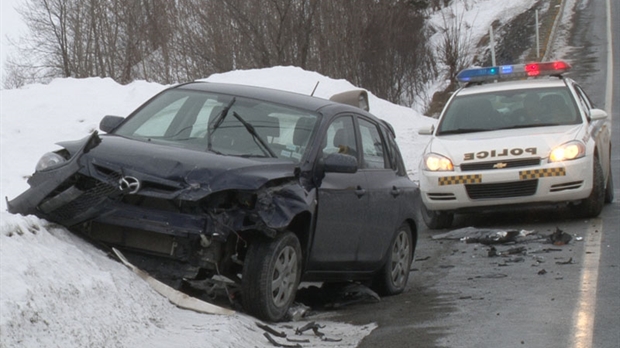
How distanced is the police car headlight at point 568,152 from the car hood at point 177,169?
564 centimetres

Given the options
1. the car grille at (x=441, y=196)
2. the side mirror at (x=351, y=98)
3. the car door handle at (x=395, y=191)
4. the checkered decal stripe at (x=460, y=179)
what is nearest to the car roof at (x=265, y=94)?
the car door handle at (x=395, y=191)

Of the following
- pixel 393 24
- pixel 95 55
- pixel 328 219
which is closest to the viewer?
pixel 328 219

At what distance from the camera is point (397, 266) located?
9836 millimetres

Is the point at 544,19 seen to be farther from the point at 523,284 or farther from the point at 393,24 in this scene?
the point at 523,284

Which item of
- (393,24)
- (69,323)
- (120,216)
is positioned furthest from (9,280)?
(393,24)

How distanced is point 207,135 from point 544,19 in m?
53.2

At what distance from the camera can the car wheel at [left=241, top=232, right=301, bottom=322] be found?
7574 millimetres

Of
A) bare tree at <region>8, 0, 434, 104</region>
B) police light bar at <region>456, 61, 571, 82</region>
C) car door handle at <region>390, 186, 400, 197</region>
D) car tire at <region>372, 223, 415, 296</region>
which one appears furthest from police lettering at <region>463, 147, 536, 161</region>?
bare tree at <region>8, 0, 434, 104</region>

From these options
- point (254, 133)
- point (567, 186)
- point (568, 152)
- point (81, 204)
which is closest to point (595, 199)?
point (567, 186)

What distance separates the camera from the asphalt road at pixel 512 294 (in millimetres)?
7371

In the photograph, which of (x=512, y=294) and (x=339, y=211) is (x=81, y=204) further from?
(x=512, y=294)

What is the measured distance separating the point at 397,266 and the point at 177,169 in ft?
9.64

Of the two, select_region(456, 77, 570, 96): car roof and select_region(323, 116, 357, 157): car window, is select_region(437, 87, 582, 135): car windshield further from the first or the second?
select_region(323, 116, 357, 157): car window

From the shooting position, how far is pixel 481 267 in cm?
1070
